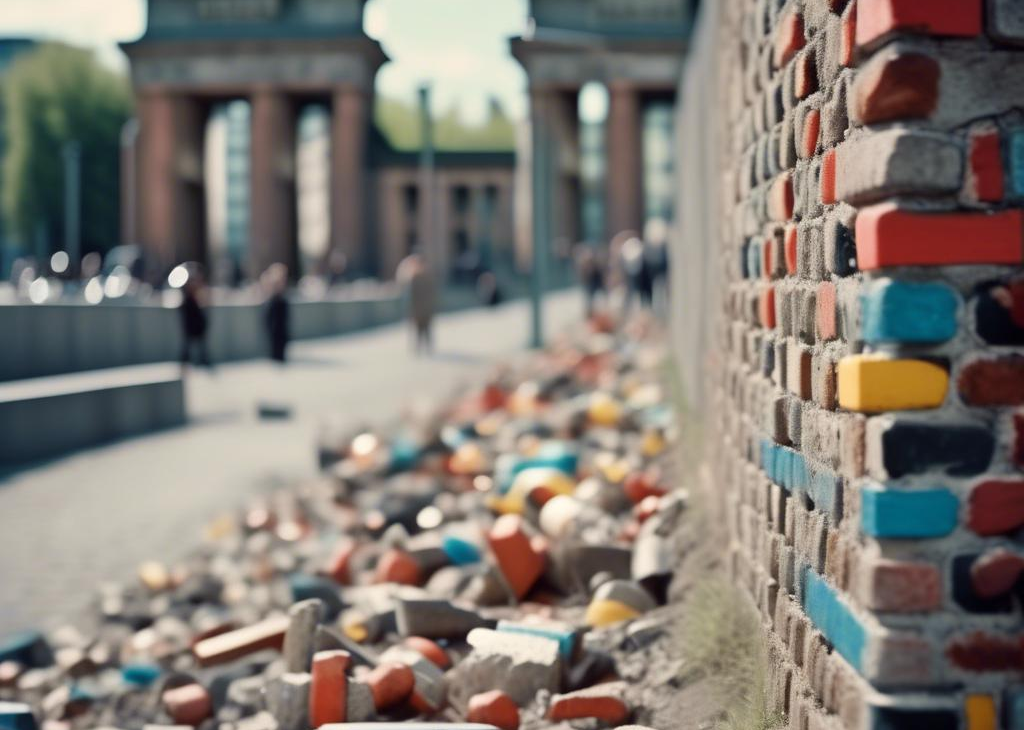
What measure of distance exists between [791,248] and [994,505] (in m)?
1.13

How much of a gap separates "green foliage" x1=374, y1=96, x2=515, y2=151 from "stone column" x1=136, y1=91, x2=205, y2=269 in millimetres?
61209

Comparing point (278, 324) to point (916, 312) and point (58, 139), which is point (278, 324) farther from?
point (58, 139)

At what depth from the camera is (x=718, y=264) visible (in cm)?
654

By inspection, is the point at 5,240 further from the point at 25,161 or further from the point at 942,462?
the point at 942,462

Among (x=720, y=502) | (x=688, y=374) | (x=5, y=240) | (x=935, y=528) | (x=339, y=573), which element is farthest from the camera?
(x=5, y=240)

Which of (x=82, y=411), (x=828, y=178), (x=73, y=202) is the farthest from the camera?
(x=73, y=202)

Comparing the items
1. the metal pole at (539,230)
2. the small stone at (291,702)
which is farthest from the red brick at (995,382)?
the metal pole at (539,230)

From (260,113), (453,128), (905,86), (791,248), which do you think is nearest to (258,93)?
(260,113)

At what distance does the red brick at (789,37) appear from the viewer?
3.96 metres

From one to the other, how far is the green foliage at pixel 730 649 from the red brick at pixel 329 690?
109 centimetres

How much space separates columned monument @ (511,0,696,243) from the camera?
6112cm

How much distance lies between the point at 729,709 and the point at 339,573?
3.99 metres

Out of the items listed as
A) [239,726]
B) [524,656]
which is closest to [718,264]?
[524,656]

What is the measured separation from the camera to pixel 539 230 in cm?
2409
